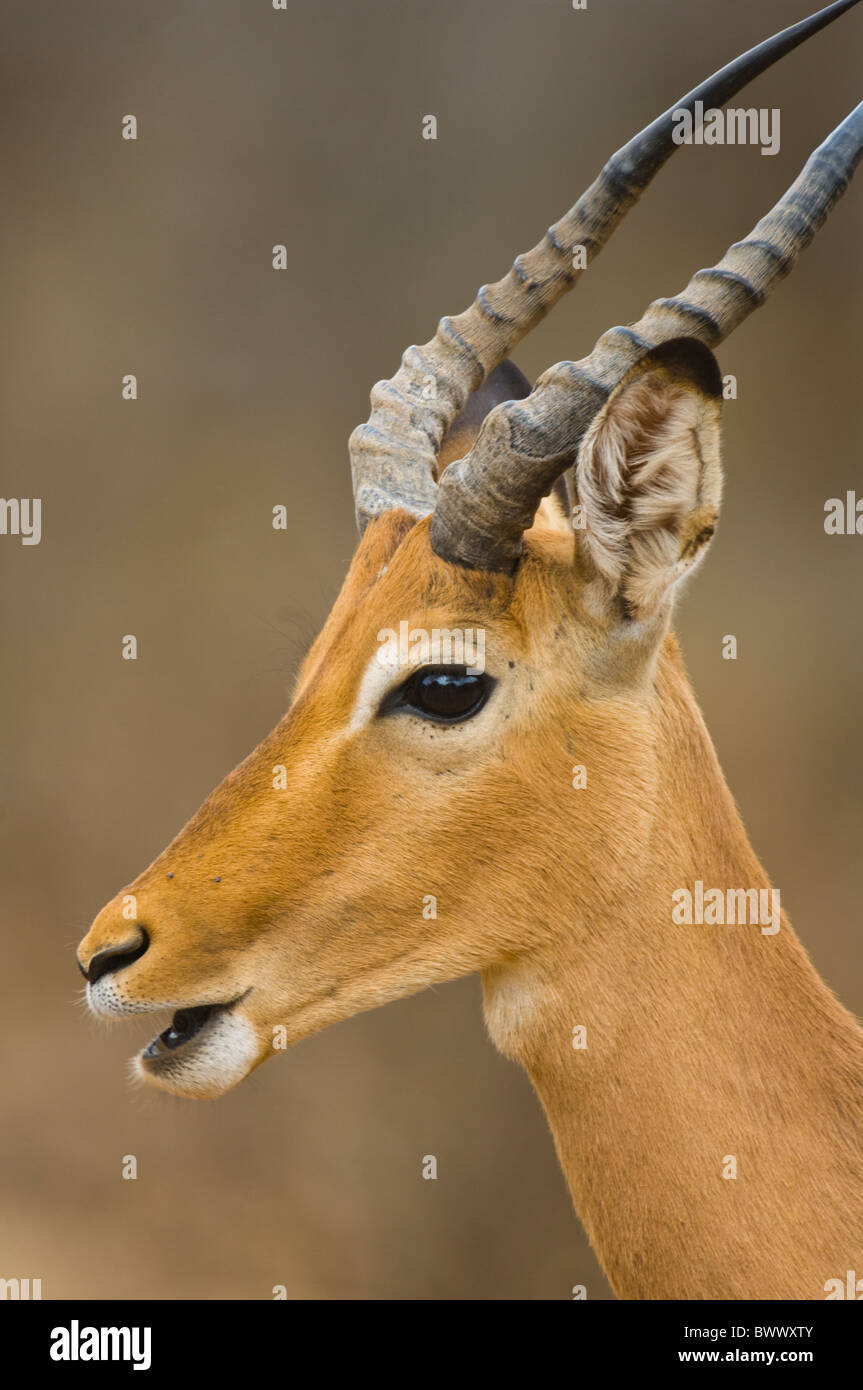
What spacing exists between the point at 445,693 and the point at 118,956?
2.30 feet

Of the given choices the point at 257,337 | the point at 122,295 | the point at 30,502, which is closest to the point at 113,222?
the point at 122,295

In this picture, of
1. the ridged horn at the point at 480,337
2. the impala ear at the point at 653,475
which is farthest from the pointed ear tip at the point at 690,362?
the ridged horn at the point at 480,337

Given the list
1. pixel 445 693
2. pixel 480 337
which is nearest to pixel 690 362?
pixel 445 693

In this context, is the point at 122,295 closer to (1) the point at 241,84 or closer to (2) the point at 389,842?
(1) the point at 241,84

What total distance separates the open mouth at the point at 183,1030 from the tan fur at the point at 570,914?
43mm

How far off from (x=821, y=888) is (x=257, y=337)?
3.73 meters

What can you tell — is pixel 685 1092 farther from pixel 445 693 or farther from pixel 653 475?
pixel 653 475

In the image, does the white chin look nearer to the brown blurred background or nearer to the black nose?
the black nose

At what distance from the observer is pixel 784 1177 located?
7.22ft

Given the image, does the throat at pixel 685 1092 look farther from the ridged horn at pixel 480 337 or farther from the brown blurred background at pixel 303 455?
the brown blurred background at pixel 303 455

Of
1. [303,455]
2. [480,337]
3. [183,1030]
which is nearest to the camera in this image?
[183,1030]

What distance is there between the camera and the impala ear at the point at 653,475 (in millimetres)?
2076

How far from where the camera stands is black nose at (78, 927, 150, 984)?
2.18m

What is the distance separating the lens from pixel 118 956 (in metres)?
2.20
